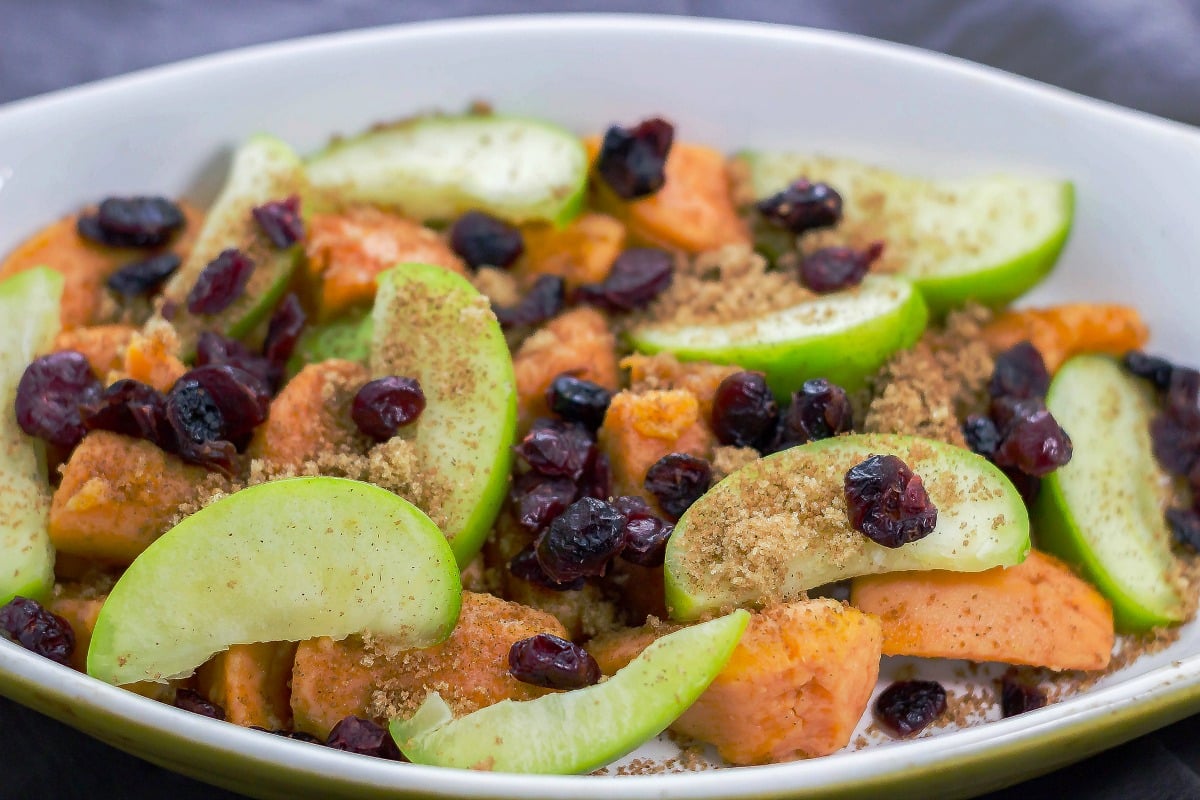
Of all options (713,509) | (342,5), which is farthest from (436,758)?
(342,5)

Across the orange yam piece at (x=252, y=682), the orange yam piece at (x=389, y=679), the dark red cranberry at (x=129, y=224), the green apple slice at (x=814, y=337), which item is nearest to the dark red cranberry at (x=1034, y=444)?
the green apple slice at (x=814, y=337)

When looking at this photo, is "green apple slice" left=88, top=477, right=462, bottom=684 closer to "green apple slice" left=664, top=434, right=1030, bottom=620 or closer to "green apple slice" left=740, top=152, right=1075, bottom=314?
"green apple slice" left=664, top=434, right=1030, bottom=620

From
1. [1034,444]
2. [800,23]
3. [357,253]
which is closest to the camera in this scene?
[1034,444]

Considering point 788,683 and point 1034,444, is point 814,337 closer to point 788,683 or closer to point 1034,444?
point 1034,444

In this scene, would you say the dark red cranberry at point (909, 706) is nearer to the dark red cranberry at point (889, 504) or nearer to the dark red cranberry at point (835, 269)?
the dark red cranberry at point (889, 504)

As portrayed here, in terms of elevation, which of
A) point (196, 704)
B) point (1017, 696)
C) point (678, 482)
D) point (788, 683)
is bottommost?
point (1017, 696)

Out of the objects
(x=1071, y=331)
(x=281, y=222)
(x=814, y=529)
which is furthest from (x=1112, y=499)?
(x=281, y=222)

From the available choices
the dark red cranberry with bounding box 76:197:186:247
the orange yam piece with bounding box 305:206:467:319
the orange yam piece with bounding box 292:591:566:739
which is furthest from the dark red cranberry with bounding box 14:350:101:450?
the orange yam piece with bounding box 292:591:566:739

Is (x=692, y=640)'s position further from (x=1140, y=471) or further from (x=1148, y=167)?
(x=1148, y=167)
